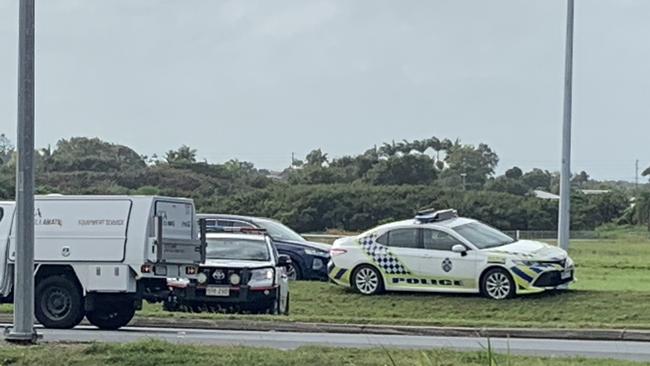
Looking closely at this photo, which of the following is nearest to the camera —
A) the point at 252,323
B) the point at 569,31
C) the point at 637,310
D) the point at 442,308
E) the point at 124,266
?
the point at 124,266

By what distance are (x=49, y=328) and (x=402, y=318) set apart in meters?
6.29

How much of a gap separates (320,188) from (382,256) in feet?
126

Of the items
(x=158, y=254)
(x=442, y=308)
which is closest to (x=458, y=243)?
(x=442, y=308)

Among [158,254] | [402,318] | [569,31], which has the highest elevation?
[569,31]

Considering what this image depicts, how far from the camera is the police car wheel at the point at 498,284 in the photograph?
825 inches

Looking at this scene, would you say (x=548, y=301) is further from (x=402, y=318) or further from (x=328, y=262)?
(x=328, y=262)

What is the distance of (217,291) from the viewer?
1919 cm

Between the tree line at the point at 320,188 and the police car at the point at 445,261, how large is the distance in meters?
19.9

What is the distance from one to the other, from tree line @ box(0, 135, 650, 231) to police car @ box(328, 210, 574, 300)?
1992 centimetres

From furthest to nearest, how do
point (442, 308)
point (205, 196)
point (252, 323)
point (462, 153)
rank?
1. point (462, 153)
2. point (205, 196)
3. point (442, 308)
4. point (252, 323)

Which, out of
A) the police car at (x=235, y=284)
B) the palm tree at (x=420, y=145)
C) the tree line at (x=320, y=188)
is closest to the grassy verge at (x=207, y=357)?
the police car at (x=235, y=284)

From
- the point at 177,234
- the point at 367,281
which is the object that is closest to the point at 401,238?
the point at 367,281

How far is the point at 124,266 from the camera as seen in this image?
1644cm

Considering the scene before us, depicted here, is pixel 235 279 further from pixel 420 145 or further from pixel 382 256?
pixel 420 145
